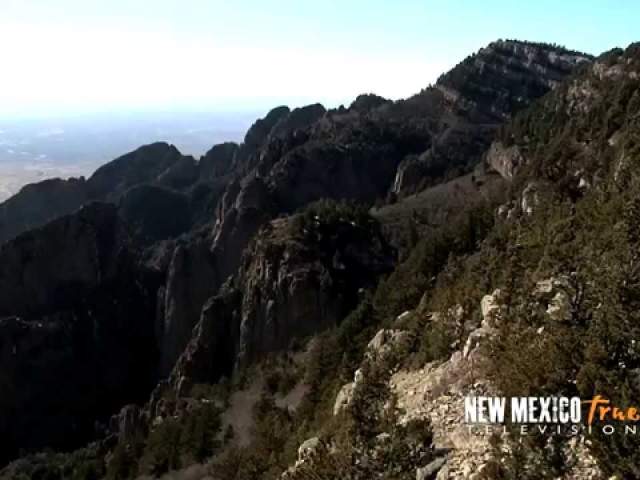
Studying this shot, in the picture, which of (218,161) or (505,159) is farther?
(218,161)

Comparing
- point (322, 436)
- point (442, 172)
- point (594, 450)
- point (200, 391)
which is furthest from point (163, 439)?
point (442, 172)

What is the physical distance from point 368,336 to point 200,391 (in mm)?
20795

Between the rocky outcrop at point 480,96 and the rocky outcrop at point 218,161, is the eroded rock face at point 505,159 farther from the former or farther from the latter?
the rocky outcrop at point 218,161

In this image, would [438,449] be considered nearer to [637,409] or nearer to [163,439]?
[637,409]

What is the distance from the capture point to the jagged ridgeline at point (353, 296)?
18.3 meters

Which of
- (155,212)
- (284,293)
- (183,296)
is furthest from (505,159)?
(155,212)

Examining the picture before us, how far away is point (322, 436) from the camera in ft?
74.6

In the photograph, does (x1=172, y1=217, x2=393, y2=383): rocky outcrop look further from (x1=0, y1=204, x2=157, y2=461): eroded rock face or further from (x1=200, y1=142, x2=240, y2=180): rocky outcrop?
(x1=200, y1=142, x2=240, y2=180): rocky outcrop

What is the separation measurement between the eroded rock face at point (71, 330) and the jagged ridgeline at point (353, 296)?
31 cm

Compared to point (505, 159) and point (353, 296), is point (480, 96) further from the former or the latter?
point (353, 296)

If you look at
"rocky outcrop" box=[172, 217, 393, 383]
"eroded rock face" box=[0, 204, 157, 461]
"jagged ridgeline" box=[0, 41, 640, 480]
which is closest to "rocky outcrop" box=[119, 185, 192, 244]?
"jagged ridgeline" box=[0, 41, 640, 480]

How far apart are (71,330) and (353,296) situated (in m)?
47.3

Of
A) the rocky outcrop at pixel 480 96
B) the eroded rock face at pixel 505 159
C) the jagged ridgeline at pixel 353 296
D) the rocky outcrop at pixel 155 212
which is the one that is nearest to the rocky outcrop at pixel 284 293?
the jagged ridgeline at pixel 353 296

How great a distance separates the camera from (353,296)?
6581cm
